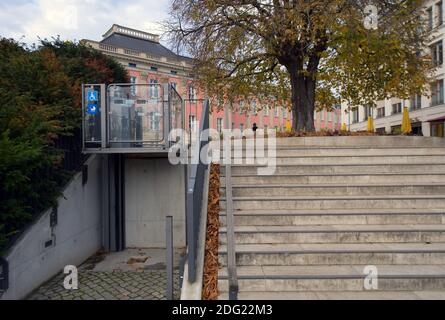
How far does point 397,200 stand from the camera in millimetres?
4516

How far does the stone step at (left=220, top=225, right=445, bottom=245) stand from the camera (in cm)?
383

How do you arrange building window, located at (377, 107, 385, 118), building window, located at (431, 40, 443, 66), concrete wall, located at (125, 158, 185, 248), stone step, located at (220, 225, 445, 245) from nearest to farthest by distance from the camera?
stone step, located at (220, 225, 445, 245) < concrete wall, located at (125, 158, 185, 248) < building window, located at (431, 40, 443, 66) < building window, located at (377, 107, 385, 118)

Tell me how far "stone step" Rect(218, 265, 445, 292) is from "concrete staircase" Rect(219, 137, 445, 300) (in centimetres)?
1

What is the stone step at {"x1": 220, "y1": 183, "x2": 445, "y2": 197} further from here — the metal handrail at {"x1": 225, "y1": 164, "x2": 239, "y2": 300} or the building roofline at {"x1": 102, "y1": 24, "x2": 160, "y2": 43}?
the building roofline at {"x1": 102, "y1": 24, "x2": 160, "y2": 43}

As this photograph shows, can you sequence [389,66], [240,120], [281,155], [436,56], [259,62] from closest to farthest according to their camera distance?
[281,155] < [389,66] < [259,62] < [436,56] < [240,120]

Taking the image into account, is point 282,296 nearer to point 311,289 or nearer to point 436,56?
point 311,289

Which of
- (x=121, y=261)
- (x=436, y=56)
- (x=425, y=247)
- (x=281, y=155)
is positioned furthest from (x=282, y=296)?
(x=436, y=56)

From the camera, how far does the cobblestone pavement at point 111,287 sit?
16.0 ft

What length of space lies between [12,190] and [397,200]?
18.9ft

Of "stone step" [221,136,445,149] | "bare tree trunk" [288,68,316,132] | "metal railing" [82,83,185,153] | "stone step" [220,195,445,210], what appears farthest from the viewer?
"bare tree trunk" [288,68,316,132]

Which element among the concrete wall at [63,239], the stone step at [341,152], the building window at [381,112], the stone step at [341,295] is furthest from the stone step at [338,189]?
the building window at [381,112]

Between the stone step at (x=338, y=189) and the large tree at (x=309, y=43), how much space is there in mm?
5129

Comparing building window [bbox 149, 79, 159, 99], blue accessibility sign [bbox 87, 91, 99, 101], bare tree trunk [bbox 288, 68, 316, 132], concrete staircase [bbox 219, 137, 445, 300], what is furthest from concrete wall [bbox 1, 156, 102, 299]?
bare tree trunk [bbox 288, 68, 316, 132]

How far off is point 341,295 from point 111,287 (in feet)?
13.0
